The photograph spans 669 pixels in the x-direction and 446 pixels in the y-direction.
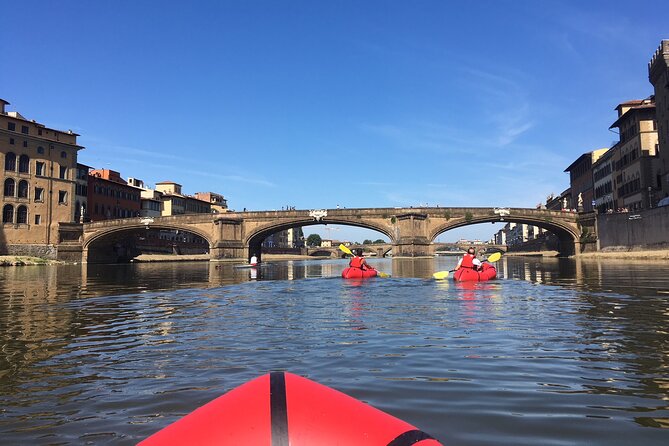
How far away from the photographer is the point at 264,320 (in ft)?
34.5

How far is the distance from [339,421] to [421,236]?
67.1 meters

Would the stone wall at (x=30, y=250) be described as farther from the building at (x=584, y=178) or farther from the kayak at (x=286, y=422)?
the building at (x=584, y=178)

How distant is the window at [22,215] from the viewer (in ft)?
203

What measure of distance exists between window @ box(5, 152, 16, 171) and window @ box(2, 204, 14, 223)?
4.88 metres

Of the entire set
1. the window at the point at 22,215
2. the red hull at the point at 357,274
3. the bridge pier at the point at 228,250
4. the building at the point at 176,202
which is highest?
the building at the point at 176,202

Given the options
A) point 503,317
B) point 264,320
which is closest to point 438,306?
point 503,317

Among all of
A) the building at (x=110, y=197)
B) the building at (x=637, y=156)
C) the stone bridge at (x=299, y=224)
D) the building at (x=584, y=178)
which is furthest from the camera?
the building at (x=584, y=178)

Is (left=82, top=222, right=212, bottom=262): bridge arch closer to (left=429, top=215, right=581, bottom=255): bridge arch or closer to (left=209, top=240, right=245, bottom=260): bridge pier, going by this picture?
(left=209, top=240, right=245, bottom=260): bridge pier

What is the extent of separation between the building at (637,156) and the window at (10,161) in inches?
3093


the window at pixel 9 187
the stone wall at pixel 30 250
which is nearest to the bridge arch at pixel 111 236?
the stone wall at pixel 30 250

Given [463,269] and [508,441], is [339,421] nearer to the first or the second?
[508,441]

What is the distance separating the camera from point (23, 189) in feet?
204

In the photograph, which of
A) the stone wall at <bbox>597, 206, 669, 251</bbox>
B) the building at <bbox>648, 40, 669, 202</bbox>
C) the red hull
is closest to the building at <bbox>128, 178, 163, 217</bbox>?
the red hull

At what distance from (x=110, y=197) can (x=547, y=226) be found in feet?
232
